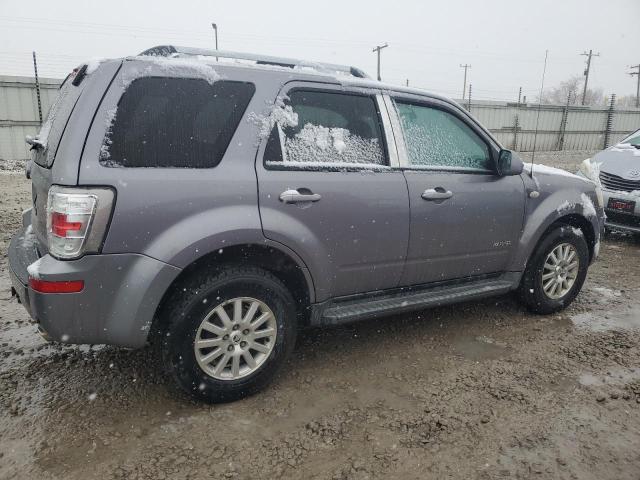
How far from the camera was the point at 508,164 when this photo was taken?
3389 mm

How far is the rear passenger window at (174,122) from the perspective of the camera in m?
2.27

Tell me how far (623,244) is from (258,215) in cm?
602

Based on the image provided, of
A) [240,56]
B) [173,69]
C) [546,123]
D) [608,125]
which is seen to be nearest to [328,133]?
[240,56]

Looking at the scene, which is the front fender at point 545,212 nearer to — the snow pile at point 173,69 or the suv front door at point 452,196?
the suv front door at point 452,196

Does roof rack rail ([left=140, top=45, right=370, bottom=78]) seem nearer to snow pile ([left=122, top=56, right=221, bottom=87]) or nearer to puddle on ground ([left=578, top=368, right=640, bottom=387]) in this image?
snow pile ([left=122, top=56, right=221, bottom=87])

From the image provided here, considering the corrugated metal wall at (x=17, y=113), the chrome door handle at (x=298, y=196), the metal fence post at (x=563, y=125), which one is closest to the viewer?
the chrome door handle at (x=298, y=196)

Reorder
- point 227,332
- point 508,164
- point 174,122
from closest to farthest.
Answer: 1. point 174,122
2. point 227,332
3. point 508,164

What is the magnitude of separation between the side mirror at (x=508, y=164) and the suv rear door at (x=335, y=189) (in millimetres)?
888

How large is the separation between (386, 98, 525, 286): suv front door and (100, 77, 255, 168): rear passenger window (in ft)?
3.67

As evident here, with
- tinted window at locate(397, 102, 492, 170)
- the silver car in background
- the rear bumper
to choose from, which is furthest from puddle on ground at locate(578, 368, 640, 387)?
the silver car in background

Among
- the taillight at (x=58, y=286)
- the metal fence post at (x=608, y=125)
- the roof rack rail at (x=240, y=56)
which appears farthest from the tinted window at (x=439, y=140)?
the metal fence post at (x=608, y=125)

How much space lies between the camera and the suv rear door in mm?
2600

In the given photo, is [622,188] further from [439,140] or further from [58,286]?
[58,286]

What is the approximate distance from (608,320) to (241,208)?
10.7ft
